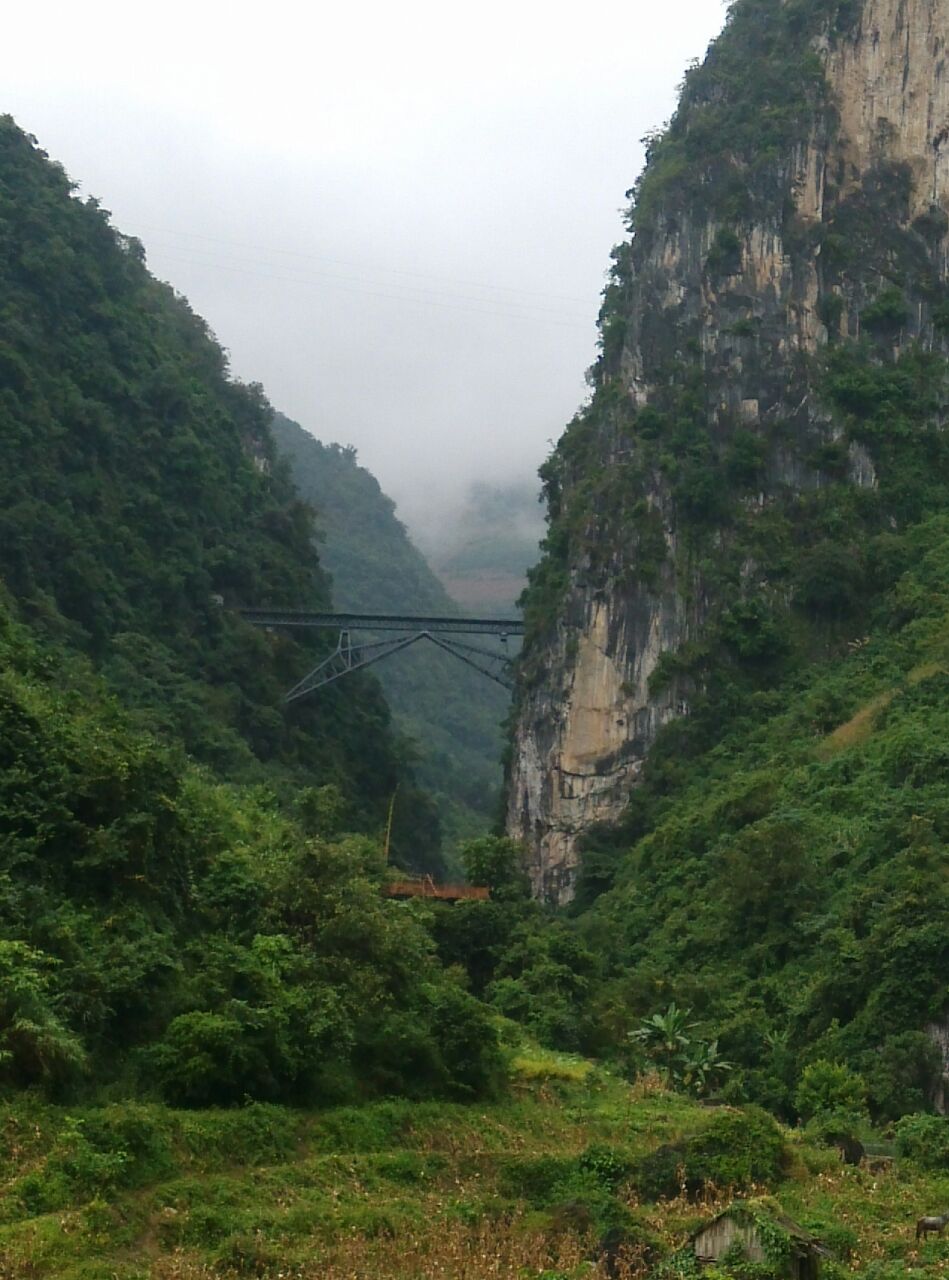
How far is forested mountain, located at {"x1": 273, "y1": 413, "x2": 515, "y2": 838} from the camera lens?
74.3 metres

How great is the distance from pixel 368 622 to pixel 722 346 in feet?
43.1

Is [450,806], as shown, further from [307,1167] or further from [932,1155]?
[307,1167]

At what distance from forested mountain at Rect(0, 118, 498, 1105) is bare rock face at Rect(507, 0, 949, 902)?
6.17 metres

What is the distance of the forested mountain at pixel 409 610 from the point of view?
244 ft

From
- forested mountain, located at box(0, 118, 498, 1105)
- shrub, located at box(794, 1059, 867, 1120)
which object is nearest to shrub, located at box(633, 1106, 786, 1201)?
forested mountain, located at box(0, 118, 498, 1105)

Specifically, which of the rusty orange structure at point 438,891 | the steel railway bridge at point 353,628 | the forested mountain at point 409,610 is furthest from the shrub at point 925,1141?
the forested mountain at point 409,610

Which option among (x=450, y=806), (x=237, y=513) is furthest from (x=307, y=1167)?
(x=450, y=806)

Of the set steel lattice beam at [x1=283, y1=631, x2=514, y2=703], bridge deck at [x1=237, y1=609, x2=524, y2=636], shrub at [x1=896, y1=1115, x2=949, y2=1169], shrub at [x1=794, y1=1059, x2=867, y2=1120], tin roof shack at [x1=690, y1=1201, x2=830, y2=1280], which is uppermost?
bridge deck at [x1=237, y1=609, x2=524, y2=636]

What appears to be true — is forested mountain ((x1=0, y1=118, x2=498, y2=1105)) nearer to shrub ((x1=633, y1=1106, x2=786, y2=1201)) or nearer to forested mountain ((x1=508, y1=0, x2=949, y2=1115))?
shrub ((x1=633, y1=1106, x2=786, y2=1201))

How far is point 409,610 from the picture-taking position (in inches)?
3531

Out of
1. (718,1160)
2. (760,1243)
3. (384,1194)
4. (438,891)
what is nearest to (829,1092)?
(718,1160)

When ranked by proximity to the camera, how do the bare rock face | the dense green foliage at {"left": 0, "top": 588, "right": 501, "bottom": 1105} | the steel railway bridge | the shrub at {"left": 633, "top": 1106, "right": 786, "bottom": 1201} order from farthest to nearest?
the steel railway bridge
the bare rock face
the shrub at {"left": 633, "top": 1106, "right": 786, "bottom": 1201}
the dense green foliage at {"left": 0, "top": 588, "right": 501, "bottom": 1105}

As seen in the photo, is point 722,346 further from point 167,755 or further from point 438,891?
point 167,755

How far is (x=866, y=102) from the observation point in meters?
55.0
